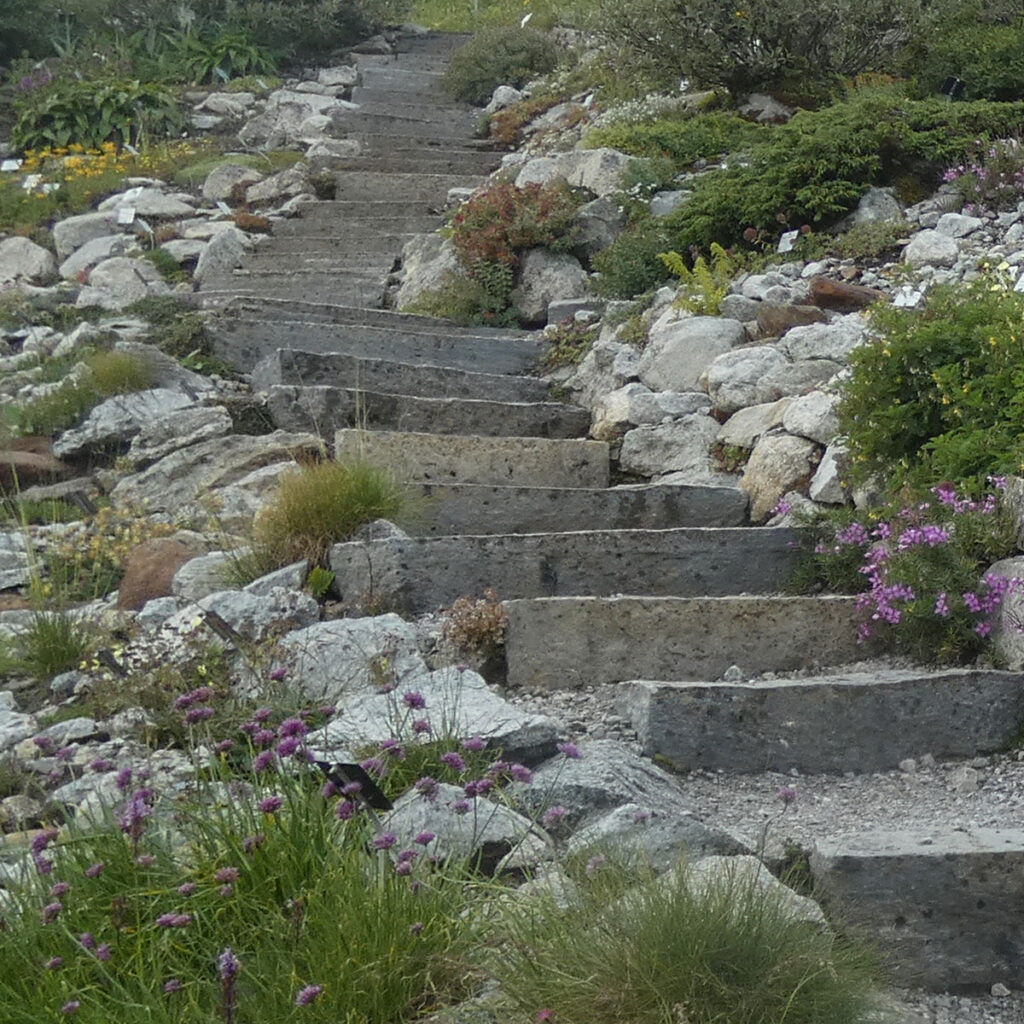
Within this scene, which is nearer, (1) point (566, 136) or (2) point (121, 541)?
(2) point (121, 541)

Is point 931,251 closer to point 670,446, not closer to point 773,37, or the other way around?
point 670,446

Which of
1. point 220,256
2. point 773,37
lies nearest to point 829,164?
point 773,37

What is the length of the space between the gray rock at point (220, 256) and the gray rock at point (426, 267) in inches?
67.3

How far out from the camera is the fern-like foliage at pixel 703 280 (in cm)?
878

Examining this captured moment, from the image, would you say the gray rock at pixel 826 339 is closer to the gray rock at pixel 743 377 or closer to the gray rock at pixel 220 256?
the gray rock at pixel 743 377

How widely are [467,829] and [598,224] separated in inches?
335

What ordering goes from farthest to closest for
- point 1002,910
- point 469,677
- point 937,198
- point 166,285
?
point 166,285 < point 937,198 < point 469,677 < point 1002,910

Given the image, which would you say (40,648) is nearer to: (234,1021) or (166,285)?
(234,1021)

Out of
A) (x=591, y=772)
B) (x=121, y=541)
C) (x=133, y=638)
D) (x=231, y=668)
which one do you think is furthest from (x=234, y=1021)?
(x=121, y=541)

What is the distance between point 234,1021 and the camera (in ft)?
8.82

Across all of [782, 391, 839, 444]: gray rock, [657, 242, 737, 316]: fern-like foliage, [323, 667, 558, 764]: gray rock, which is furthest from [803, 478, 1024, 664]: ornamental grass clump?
[657, 242, 737, 316]: fern-like foliage

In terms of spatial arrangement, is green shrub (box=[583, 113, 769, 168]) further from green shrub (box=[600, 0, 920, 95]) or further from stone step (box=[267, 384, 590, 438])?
stone step (box=[267, 384, 590, 438])

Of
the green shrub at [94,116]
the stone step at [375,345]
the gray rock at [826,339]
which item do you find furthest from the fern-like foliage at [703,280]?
the green shrub at [94,116]

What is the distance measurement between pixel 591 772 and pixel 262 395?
17.2 feet
